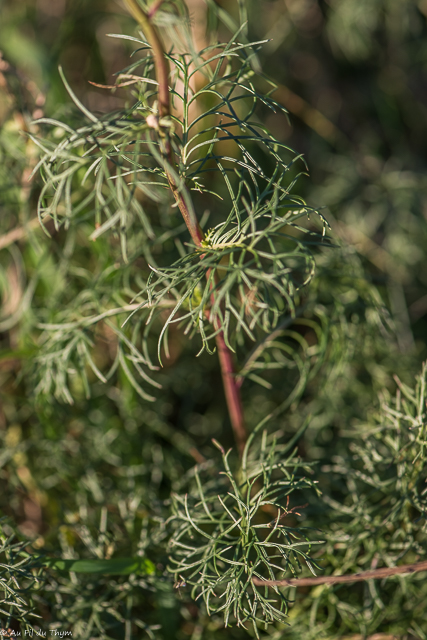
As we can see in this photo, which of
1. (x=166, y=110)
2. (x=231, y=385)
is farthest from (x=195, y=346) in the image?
(x=166, y=110)

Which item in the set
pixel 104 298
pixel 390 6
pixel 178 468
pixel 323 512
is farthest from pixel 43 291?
pixel 390 6

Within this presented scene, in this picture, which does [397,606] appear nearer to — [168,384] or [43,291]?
[168,384]

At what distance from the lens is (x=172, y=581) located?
2.79 ft

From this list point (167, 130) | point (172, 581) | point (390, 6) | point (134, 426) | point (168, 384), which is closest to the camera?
point (167, 130)

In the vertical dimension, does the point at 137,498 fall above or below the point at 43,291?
below

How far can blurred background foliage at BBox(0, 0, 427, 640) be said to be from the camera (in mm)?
902

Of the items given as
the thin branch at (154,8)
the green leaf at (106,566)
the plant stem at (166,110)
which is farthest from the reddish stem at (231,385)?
the thin branch at (154,8)

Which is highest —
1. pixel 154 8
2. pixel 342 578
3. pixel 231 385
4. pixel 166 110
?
pixel 154 8

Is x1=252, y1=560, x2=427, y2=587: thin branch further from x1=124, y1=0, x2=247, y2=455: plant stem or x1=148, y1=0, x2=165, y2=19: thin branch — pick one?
x1=148, y1=0, x2=165, y2=19: thin branch

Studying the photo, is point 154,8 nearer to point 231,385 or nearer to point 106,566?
point 231,385

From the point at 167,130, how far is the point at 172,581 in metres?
0.73

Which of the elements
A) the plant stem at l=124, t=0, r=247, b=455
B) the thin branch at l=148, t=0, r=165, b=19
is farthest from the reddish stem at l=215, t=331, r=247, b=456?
the thin branch at l=148, t=0, r=165, b=19

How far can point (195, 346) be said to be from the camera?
4.11 feet

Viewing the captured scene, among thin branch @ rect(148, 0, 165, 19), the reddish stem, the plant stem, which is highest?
thin branch @ rect(148, 0, 165, 19)
